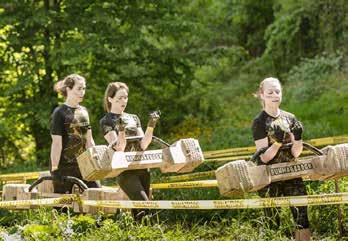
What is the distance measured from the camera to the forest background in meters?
16.0

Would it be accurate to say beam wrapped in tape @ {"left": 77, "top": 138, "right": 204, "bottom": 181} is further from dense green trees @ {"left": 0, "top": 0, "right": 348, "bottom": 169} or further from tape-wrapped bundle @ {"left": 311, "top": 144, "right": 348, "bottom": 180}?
dense green trees @ {"left": 0, "top": 0, "right": 348, "bottom": 169}

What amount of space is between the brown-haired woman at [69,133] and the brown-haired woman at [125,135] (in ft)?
1.47

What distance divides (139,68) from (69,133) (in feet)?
29.7

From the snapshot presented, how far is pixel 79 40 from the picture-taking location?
16.0 m

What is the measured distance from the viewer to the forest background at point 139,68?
16.0m

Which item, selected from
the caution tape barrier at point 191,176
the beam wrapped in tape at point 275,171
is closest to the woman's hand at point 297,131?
the beam wrapped in tape at point 275,171

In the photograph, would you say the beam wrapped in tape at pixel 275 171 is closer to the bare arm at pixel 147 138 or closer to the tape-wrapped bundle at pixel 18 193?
the bare arm at pixel 147 138

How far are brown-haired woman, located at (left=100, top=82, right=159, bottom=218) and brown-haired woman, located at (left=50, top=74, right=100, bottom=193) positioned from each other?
448mm

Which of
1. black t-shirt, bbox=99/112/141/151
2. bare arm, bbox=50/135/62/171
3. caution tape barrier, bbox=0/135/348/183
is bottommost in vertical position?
caution tape barrier, bbox=0/135/348/183

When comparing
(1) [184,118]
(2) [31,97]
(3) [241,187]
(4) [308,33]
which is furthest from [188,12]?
(3) [241,187]

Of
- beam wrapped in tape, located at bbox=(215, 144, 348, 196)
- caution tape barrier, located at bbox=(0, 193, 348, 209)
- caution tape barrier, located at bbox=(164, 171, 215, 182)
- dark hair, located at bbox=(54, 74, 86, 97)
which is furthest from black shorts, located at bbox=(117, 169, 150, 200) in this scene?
caution tape barrier, located at bbox=(164, 171, 215, 182)

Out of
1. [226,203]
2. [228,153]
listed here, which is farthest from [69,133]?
[228,153]

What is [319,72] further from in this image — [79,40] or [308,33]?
[79,40]

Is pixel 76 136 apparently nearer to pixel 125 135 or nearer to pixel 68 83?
pixel 68 83
